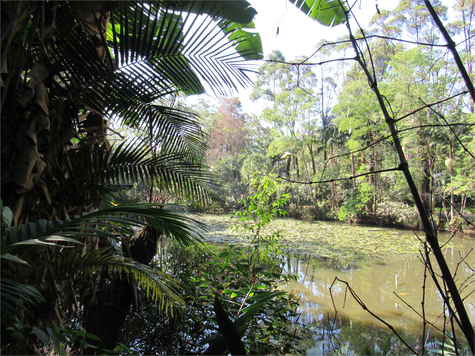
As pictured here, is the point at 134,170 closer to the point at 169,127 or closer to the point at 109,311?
the point at 169,127

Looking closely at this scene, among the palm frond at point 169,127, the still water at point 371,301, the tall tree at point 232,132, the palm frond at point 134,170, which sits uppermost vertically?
the tall tree at point 232,132

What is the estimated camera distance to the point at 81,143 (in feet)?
4.68

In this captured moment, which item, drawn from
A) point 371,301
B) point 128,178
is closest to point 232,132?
point 371,301

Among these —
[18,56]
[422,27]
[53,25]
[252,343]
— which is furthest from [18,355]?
[422,27]

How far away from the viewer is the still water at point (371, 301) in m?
2.71

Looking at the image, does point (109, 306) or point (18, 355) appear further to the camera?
point (109, 306)

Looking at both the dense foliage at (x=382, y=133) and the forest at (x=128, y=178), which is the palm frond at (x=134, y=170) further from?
the dense foliage at (x=382, y=133)

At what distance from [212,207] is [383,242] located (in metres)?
6.87

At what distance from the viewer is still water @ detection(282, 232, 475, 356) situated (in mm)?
2715

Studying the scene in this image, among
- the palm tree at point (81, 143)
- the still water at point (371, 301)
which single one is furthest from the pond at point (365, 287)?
the palm tree at point (81, 143)

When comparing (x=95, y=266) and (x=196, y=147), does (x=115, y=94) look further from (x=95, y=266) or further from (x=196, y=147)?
(x=95, y=266)

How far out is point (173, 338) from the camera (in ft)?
7.30

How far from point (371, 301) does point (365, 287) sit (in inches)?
18.8

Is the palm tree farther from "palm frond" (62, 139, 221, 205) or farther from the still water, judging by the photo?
the still water
